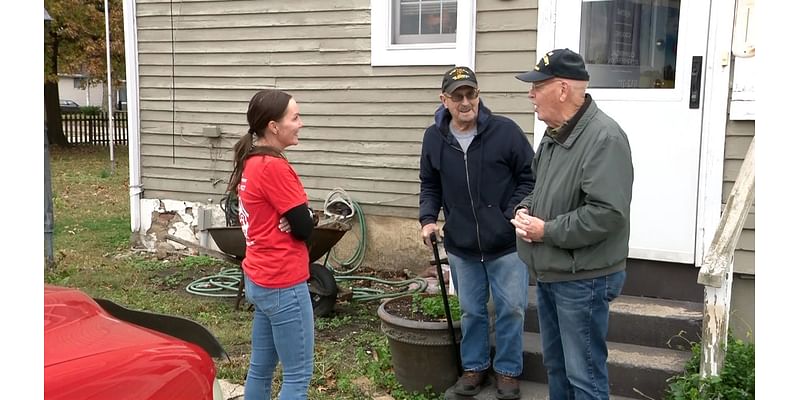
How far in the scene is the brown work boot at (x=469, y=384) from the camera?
3.92 meters

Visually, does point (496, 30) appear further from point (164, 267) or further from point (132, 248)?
point (132, 248)

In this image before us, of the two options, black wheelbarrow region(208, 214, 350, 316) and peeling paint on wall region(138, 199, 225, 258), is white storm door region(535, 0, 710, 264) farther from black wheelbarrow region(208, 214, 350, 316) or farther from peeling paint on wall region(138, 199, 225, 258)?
peeling paint on wall region(138, 199, 225, 258)

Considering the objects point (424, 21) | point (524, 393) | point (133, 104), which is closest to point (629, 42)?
point (424, 21)

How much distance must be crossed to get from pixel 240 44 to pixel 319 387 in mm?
4056

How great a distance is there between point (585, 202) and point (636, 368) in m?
1.39

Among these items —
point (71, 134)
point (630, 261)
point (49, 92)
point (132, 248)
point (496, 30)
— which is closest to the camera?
point (630, 261)

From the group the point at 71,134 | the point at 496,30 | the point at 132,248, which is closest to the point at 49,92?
the point at 71,134

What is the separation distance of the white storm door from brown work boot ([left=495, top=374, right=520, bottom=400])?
1.30 meters

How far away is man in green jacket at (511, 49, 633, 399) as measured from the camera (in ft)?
9.32

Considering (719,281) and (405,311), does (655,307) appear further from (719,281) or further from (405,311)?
(405,311)

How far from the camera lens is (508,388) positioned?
3.84 metres

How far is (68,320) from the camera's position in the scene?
219 cm

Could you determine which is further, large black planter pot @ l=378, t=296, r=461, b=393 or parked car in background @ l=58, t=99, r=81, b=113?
parked car in background @ l=58, t=99, r=81, b=113

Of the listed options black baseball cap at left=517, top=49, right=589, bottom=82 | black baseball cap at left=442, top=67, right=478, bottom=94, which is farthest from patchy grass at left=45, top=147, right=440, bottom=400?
black baseball cap at left=517, top=49, right=589, bottom=82
